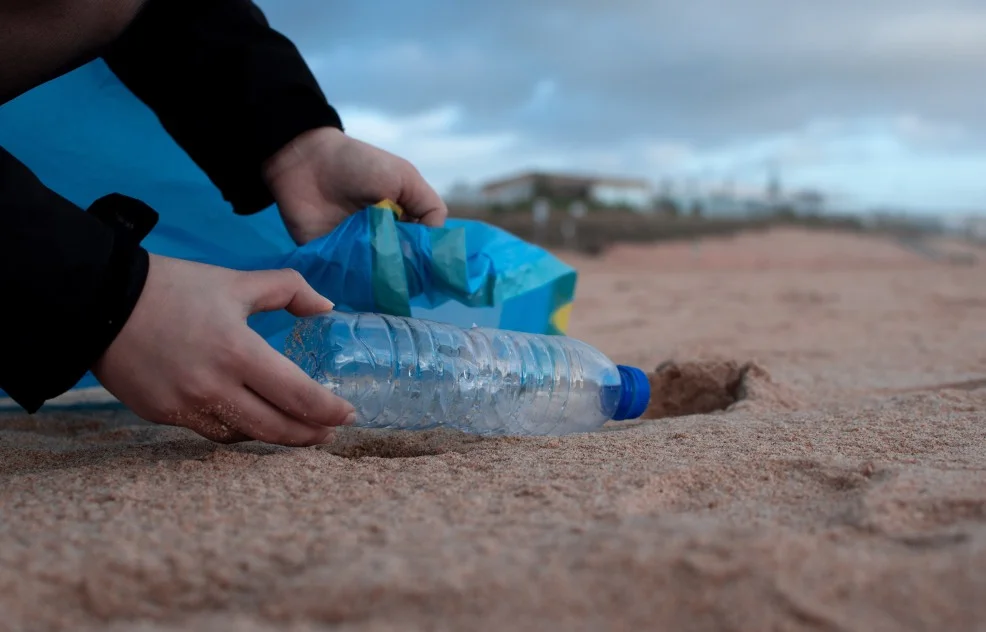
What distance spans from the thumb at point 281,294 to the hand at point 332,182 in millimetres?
573

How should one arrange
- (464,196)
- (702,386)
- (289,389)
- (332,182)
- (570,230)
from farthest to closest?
(464,196), (570,230), (702,386), (332,182), (289,389)

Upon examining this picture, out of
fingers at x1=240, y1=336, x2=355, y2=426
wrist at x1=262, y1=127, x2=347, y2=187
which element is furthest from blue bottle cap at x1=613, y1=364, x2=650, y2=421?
wrist at x1=262, y1=127, x2=347, y2=187

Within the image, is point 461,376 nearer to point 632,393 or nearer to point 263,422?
point 632,393

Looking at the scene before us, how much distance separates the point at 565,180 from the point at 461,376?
2258cm

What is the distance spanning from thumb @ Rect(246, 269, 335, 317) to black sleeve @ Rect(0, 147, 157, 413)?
0.54 feet

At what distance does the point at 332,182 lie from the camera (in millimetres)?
1923

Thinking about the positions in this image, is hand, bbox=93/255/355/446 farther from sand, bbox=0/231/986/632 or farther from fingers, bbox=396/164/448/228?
fingers, bbox=396/164/448/228

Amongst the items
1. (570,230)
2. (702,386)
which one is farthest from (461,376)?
(570,230)

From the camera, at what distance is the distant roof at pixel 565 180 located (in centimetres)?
2364

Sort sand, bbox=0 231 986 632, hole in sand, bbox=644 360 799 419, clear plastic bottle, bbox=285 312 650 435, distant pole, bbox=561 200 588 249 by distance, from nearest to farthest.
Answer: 1. sand, bbox=0 231 986 632
2. clear plastic bottle, bbox=285 312 650 435
3. hole in sand, bbox=644 360 799 419
4. distant pole, bbox=561 200 588 249

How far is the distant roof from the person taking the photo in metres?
23.6

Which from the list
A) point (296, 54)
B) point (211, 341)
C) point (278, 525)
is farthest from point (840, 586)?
point (296, 54)

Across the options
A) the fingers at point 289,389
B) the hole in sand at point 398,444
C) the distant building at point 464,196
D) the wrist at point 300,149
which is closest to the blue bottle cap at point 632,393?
the hole in sand at point 398,444

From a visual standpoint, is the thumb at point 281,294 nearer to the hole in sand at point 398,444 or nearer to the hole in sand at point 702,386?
the hole in sand at point 398,444
